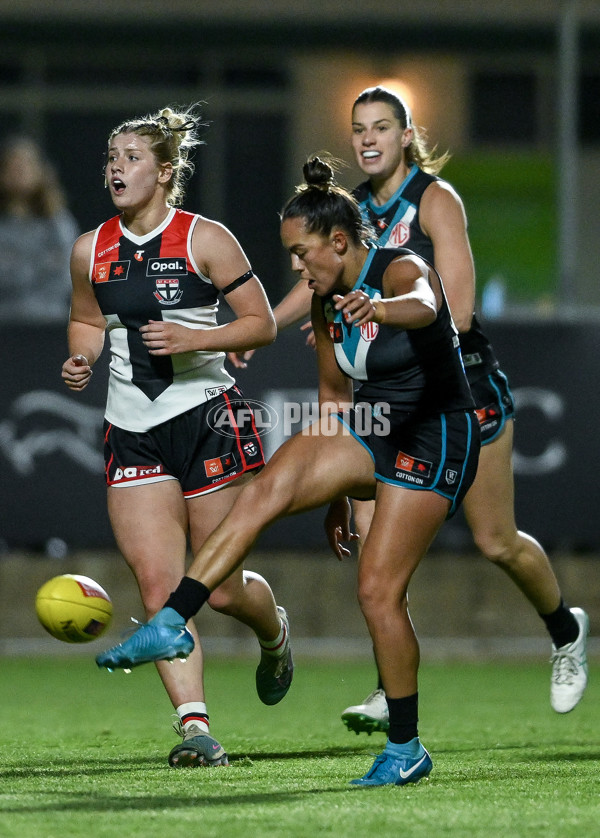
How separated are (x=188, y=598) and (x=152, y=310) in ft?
4.19

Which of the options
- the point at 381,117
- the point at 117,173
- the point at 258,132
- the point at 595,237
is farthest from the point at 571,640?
the point at 258,132

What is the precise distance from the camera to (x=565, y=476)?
957 centimetres

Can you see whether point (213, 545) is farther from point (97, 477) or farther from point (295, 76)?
point (295, 76)

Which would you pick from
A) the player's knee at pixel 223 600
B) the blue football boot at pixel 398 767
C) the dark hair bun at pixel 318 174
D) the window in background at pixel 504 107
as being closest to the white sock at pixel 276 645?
the player's knee at pixel 223 600

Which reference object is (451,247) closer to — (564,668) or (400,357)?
(400,357)

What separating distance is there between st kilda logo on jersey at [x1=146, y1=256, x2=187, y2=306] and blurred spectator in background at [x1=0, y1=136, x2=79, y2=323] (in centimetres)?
427

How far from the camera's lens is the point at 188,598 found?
461 cm

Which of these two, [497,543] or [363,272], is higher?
[363,272]

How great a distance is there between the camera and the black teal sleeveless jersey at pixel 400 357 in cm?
487

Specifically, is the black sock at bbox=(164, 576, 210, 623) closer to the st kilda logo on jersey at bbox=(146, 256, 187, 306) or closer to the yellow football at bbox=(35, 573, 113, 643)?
the yellow football at bbox=(35, 573, 113, 643)

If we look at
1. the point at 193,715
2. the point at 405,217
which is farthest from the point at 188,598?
the point at 405,217

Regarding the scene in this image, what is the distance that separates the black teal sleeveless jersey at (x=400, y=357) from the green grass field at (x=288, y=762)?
49.6 inches

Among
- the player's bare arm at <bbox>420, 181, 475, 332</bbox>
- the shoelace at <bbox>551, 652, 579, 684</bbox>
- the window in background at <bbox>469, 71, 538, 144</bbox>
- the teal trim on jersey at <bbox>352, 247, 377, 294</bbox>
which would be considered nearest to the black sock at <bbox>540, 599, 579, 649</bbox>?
the shoelace at <bbox>551, 652, 579, 684</bbox>

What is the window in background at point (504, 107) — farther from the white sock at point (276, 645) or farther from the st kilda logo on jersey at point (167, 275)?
the st kilda logo on jersey at point (167, 275)
